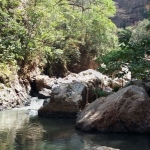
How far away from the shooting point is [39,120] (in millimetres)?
16688

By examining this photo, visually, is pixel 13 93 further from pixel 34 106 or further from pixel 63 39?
pixel 63 39

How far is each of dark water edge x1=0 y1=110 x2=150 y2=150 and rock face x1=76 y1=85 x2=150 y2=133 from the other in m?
0.51

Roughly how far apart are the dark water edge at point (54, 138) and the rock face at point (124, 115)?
20.3 inches

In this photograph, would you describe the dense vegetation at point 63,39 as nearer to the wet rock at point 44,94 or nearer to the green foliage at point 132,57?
the green foliage at point 132,57

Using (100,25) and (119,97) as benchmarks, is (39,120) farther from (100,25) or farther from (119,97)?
(100,25)

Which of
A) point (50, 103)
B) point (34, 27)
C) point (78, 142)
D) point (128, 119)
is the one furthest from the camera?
point (34, 27)

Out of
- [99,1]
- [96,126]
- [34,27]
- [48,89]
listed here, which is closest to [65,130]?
[96,126]

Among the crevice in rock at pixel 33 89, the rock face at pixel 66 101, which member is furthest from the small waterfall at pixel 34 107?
the crevice in rock at pixel 33 89

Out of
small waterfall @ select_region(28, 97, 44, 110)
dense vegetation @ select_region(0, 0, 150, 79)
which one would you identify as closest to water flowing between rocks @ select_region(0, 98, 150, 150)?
dense vegetation @ select_region(0, 0, 150, 79)

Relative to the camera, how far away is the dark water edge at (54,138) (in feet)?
36.4

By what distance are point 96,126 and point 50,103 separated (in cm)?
477

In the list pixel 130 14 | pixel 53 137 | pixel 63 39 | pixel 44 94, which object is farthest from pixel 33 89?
pixel 130 14

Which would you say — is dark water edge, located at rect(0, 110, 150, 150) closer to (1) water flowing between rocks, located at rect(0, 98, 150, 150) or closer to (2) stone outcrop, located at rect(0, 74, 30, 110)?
(1) water flowing between rocks, located at rect(0, 98, 150, 150)

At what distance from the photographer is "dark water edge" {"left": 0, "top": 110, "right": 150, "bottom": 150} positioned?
1110cm
